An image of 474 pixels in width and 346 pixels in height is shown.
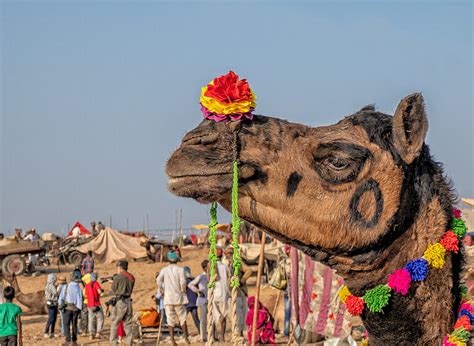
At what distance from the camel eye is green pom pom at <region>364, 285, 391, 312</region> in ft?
1.72

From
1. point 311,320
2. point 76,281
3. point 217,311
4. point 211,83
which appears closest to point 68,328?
point 76,281

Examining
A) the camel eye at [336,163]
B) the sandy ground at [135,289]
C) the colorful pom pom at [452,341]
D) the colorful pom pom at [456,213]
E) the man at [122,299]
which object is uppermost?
the camel eye at [336,163]

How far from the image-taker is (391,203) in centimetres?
390

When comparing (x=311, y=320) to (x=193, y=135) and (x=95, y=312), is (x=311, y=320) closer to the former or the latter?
(x=95, y=312)

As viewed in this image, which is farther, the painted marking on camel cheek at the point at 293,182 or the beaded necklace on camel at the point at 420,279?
the painted marking on camel cheek at the point at 293,182

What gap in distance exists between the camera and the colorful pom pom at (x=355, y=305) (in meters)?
3.97

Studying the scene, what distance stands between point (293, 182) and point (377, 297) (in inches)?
23.4

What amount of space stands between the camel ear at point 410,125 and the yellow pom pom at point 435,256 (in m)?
0.38

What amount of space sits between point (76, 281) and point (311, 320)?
787 cm

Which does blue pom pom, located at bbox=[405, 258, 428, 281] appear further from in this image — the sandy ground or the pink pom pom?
the sandy ground

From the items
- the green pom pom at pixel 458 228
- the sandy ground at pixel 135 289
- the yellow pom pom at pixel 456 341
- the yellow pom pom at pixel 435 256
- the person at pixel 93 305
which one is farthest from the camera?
the sandy ground at pixel 135 289

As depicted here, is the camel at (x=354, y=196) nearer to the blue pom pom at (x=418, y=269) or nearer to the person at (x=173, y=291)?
the blue pom pom at (x=418, y=269)

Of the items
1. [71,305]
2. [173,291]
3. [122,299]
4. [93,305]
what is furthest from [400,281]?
[93,305]

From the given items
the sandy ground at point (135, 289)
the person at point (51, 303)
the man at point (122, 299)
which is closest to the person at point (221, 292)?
the sandy ground at point (135, 289)
